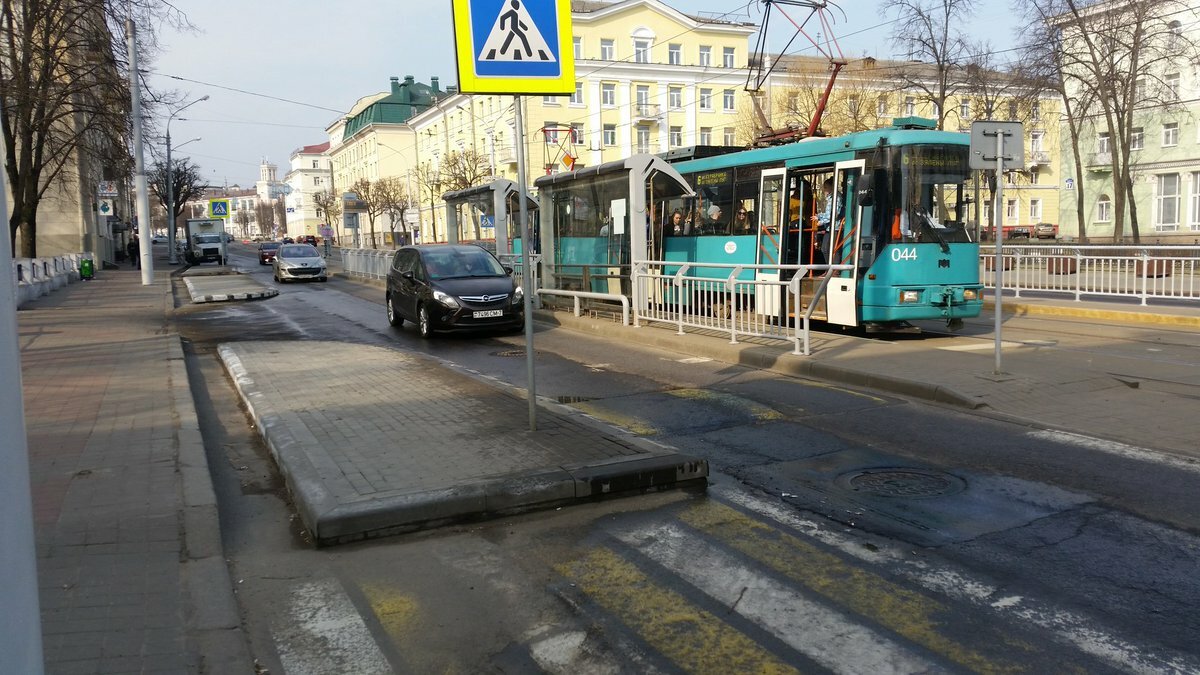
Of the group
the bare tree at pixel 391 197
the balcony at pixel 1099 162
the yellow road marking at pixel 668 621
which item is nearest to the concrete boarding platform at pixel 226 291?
the yellow road marking at pixel 668 621

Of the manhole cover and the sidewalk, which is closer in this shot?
the sidewalk

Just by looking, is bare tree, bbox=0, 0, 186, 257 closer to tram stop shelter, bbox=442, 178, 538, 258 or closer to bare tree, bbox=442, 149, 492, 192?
tram stop shelter, bbox=442, 178, 538, 258

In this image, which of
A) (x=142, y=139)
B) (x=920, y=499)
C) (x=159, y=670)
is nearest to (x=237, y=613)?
(x=159, y=670)

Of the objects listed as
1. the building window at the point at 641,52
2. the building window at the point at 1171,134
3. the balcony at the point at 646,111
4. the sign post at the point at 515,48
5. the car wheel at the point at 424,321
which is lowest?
the car wheel at the point at 424,321

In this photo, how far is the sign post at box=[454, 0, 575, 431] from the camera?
21.3ft

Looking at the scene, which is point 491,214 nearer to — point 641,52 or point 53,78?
point 53,78

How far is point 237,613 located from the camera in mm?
4043

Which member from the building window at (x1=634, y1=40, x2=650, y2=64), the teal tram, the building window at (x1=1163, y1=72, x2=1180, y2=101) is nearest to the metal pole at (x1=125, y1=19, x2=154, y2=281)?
the teal tram

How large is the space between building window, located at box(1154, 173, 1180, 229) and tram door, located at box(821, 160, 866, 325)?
44245 mm

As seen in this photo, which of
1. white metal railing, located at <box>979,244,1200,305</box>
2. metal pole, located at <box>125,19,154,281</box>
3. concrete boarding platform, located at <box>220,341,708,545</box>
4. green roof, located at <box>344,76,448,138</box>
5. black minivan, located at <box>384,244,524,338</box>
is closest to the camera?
concrete boarding platform, located at <box>220,341,708,545</box>

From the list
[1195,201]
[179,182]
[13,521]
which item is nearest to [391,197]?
[179,182]

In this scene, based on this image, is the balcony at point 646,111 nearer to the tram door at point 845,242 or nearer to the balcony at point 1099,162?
the balcony at point 1099,162

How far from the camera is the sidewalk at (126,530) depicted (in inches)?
142

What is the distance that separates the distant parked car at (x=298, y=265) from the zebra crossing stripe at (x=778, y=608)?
31385 mm
